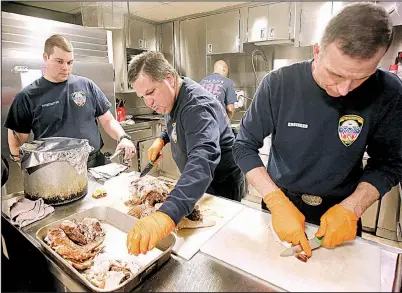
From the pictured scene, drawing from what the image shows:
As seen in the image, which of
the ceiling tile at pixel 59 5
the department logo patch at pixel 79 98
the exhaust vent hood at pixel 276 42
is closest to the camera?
the department logo patch at pixel 79 98

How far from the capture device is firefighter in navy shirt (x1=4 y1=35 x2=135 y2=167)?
1.06 metres

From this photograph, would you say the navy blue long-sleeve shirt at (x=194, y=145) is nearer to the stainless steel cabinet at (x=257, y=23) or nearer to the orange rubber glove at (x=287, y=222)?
the orange rubber glove at (x=287, y=222)

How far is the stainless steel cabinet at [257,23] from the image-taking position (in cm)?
314

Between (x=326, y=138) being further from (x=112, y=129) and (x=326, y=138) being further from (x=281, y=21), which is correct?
(x=281, y=21)

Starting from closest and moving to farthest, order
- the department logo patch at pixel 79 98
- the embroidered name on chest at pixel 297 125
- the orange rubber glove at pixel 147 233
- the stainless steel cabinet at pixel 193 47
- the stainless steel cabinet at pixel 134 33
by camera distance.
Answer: the orange rubber glove at pixel 147 233 < the embroidered name on chest at pixel 297 125 < the department logo patch at pixel 79 98 < the stainless steel cabinet at pixel 134 33 < the stainless steel cabinet at pixel 193 47

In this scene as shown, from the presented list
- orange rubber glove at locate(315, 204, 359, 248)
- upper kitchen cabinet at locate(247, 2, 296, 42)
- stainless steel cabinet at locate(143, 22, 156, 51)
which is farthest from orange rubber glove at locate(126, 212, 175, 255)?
stainless steel cabinet at locate(143, 22, 156, 51)

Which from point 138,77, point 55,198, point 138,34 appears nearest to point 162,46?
point 138,34

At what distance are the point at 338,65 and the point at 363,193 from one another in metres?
0.45

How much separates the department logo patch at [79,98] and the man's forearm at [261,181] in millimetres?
1003

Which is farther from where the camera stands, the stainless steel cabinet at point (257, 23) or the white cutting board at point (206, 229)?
the stainless steel cabinet at point (257, 23)

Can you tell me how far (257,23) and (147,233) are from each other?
3146 millimetres

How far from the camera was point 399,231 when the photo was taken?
219 centimetres

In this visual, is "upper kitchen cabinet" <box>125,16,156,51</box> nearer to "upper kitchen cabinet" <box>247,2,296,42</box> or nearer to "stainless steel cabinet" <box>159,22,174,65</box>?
"stainless steel cabinet" <box>159,22,174,65</box>

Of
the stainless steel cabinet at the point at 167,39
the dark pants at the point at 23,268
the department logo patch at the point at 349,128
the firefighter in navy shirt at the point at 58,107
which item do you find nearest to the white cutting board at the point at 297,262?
the department logo patch at the point at 349,128
